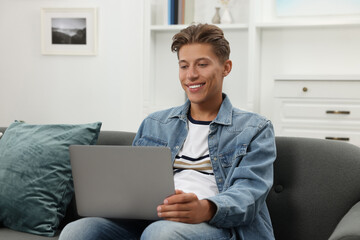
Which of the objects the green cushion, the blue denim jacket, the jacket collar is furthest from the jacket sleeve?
the green cushion

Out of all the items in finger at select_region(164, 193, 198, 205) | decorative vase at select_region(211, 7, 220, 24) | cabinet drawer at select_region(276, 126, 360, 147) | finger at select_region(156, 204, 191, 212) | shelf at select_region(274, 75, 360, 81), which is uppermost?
decorative vase at select_region(211, 7, 220, 24)

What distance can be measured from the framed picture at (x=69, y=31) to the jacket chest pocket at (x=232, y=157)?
8.05 feet

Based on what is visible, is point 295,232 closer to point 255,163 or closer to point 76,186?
point 255,163

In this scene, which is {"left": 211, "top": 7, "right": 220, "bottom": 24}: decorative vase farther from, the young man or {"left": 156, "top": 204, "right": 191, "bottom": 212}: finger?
{"left": 156, "top": 204, "right": 191, "bottom": 212}: finger

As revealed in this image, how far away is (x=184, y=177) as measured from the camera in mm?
1616

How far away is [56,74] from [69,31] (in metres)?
0.34

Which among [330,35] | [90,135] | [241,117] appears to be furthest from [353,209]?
[330,35]

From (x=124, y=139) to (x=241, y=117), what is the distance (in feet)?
1.68

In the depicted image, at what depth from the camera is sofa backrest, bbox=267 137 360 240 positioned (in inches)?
64.6

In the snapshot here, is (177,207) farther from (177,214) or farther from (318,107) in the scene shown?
(318,107)

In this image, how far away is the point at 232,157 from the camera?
1.60 m

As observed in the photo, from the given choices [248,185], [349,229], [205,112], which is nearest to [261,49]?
[205,112]

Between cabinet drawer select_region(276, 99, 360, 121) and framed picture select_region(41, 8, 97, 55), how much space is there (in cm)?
154

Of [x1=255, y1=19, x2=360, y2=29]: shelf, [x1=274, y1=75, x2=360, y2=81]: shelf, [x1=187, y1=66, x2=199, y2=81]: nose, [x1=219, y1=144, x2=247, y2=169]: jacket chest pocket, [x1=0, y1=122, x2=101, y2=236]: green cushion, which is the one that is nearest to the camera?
[x1=219, y1=144, x2=247, y2=169]: jacket chest pocket
